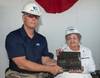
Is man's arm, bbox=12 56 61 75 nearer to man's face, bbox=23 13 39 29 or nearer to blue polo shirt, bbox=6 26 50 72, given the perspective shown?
blue polo shirt, bbox=6 26 50 72

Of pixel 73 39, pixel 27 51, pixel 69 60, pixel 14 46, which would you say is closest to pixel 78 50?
pixel 73 39

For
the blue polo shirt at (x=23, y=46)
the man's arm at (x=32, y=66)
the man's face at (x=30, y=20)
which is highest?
the man's face at (x=30, y=20)

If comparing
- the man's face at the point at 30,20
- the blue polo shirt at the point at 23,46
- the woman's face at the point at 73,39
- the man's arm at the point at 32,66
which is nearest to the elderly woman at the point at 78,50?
the woman's face at the point at 73,39

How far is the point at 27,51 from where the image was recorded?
129 inches

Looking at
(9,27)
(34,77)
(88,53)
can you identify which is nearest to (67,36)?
(88,53)

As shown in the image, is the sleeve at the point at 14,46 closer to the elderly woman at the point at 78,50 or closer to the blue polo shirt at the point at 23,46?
the blue polo shirt at the point at 23,46

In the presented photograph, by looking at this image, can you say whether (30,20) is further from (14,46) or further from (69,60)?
(69,60)

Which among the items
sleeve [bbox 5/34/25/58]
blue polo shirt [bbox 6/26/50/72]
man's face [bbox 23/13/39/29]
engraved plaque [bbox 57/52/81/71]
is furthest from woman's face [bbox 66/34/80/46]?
sleeve [bbox 5/34/25/58]

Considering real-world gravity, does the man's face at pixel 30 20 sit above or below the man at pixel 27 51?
above

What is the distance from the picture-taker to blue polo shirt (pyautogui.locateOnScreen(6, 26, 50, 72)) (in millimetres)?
3203

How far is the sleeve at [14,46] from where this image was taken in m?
3.20

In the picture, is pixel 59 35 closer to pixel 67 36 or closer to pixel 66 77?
pixel 67 36

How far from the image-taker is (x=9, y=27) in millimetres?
3969

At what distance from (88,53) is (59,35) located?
2.27ft
